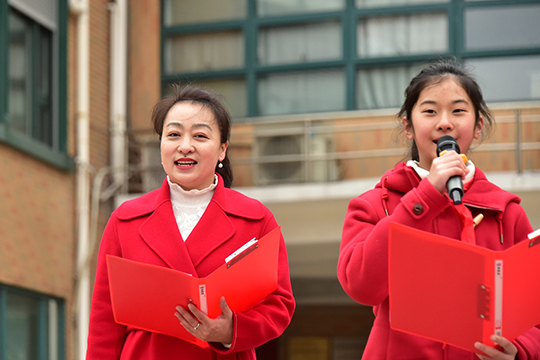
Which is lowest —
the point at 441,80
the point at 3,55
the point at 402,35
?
the point at 441,80

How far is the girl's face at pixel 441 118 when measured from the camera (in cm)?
258

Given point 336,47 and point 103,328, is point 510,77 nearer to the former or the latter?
point 336,47

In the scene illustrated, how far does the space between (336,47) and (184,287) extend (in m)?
8.05

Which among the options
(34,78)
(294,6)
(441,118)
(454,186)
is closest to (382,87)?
(294,6)

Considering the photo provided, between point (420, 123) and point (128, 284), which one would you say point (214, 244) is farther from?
point (420, 123)

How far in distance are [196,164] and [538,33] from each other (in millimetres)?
7894

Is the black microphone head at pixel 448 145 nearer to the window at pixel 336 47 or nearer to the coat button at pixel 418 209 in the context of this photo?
the coat button at pixel 418 209

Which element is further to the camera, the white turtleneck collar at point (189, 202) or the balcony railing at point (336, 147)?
the balcony railing at point (336, 147)

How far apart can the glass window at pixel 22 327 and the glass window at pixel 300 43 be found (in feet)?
13.4

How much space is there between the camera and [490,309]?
220 centimetres

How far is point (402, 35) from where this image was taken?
396 inches

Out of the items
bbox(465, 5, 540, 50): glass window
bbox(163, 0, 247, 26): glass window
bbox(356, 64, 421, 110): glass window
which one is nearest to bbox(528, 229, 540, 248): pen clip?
bbox(356, 64, 421, 110): glass window

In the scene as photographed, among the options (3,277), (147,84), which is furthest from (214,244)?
(147,84)

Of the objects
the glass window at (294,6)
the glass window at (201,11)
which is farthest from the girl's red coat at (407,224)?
the glass window at (201,11)
